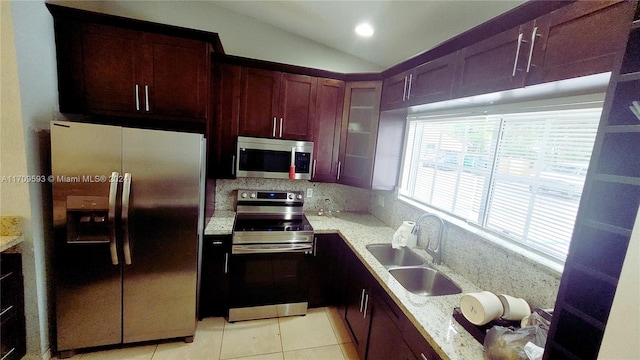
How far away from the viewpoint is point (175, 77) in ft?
6.26

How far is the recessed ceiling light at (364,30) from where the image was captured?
1979 mm

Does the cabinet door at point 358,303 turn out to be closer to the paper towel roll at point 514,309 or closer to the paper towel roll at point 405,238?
the paper towel roll at point 405,238

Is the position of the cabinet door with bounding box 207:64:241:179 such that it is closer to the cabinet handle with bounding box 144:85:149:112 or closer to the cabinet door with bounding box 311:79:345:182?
the cabinet handle with bounding box 144:85:149:112

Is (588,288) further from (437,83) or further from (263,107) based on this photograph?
(263,107)

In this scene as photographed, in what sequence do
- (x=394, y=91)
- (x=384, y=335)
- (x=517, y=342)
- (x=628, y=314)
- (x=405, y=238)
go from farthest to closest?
(x=394, y=91) < (x=405, y=238) < (x=384, y=335) < (x=517, y=342) < (x=628, y=314)

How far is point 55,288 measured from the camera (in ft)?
A: 5.63

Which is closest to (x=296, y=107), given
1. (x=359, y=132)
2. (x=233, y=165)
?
(x=359, y=132)

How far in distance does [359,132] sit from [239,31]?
1.54 m

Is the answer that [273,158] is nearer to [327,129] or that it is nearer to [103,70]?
[327,129]

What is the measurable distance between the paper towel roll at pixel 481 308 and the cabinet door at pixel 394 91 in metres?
1.43

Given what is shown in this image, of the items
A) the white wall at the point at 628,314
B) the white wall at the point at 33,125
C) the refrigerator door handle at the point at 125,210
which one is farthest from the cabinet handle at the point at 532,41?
the white wall at the point at 33,125

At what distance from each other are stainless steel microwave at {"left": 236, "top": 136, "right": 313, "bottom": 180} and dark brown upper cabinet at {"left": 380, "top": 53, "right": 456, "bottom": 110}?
87cm

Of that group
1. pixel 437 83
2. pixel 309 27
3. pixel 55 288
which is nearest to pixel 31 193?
pixel 55 288

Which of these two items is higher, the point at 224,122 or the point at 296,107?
the point at 296,107
